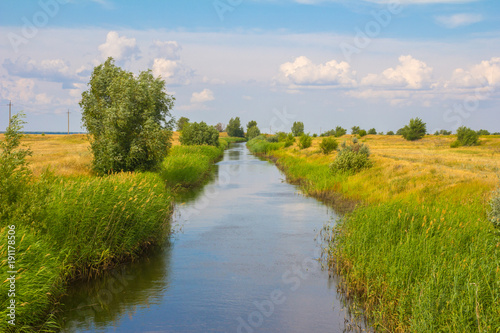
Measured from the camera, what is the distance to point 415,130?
9756 cm

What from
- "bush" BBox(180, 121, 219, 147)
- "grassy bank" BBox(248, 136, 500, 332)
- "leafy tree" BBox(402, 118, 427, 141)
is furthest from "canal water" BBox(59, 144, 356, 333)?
"leafy tree" BBox(402, 118, 427, 141)

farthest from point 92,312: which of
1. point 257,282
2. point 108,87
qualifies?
point 108,87

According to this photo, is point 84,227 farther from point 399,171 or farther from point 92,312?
point 399,171

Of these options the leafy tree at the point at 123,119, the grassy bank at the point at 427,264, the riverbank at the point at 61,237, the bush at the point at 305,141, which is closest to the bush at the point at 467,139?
the bush at the point at 305,141

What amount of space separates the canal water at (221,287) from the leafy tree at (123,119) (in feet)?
21.0

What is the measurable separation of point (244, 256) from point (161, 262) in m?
3.27

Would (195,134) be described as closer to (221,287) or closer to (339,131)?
(221,287)

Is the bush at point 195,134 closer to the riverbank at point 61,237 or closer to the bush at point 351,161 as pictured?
the bush at point 351,161

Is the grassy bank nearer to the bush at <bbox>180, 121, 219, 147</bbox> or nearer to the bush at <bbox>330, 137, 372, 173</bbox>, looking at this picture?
the bush at <bbox>330, 137, 372, 173</bbox>

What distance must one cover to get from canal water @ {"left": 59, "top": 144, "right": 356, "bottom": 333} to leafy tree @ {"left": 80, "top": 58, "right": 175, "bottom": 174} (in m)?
6.39

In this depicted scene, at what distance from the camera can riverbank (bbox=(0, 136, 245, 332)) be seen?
882 cm

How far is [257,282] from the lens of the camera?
13.6 metres

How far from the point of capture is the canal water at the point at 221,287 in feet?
35.3

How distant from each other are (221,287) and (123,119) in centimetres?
1546
